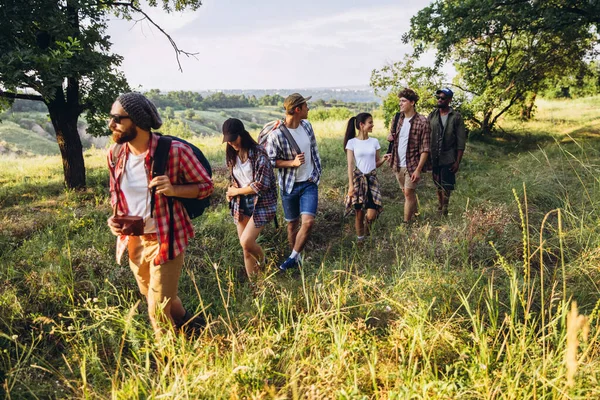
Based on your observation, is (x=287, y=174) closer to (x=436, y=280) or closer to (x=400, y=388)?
(x=436, y=280)

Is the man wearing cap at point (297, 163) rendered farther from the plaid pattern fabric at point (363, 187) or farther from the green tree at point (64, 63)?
the green tree at point (64, 63)

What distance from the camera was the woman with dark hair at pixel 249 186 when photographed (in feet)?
12.4

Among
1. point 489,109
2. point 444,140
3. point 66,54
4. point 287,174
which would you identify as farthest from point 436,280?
point 489,109

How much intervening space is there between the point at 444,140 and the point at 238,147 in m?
3.48

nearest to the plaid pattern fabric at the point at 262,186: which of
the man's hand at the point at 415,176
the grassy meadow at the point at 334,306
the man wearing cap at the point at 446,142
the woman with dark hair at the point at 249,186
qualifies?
the woman with dark hair at the point at 249,186

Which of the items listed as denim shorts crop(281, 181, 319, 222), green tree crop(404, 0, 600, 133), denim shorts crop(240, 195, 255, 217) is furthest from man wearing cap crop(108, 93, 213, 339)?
green tree crop(404, 0, 600, 133)

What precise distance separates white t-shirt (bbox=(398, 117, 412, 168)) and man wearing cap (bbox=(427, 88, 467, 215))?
73 cm

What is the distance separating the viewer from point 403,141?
17.4 ft

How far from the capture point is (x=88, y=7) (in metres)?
7.23

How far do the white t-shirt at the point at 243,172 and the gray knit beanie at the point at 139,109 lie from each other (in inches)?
57.3

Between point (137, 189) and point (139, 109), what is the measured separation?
1.82 ft

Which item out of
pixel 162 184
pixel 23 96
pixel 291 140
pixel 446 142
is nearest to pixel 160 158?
pixel 162 184

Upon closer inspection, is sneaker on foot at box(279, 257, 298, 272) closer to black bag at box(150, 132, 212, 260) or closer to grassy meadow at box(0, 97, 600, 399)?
grassy meadow at box(0, 97, 600, 399)

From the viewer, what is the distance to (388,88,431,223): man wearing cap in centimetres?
506
